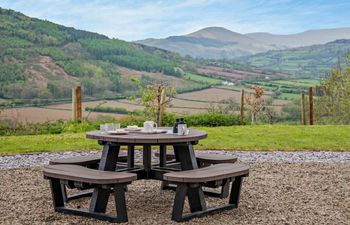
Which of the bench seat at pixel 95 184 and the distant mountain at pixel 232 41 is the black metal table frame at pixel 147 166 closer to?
the bench seat at pixel 95 184

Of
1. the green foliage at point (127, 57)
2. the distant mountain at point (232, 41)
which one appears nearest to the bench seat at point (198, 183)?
the green foliage at point (127, 57)

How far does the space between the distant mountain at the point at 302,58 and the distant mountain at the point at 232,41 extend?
411 cm

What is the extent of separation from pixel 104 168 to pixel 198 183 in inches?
41.9

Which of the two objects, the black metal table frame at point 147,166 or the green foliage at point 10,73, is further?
the green foliage at point 10,73

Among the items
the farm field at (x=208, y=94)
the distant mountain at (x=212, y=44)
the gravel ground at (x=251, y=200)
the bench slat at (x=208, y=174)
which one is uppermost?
the distant mountain at (x=212, y=44)

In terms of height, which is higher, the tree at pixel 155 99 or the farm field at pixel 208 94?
the farm field at pixel 208 94

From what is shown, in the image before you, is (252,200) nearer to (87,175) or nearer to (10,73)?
(87,175)

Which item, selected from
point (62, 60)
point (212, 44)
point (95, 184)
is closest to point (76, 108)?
point (95, 184)

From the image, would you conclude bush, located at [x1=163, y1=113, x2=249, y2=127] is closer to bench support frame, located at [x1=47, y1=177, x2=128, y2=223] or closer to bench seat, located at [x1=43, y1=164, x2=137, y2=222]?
bench support frame, located at [x1=47, y1=177, x2=128, y2=223]

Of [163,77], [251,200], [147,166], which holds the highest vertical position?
[163,77]

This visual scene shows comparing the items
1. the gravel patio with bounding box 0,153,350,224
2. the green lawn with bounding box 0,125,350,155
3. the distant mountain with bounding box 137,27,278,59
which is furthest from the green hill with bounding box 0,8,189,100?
the distant mountain with bounding box 137,27,278,59

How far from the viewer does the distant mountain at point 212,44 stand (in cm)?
6750

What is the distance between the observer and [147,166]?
18.2 ft

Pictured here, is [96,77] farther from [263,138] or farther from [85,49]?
[263,138]
